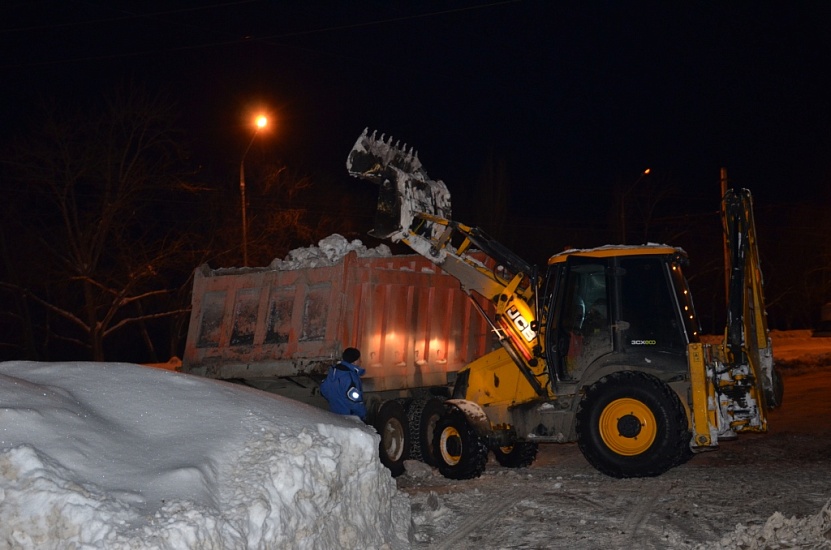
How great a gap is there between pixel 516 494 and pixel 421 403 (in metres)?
2.69

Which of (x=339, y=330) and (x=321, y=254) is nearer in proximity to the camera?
(x=339, y=330)

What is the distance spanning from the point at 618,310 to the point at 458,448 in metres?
2.54

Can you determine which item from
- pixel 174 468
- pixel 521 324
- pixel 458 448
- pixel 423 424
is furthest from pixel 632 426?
pixel 174 468

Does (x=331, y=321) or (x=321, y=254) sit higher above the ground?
(x=321, y=254)

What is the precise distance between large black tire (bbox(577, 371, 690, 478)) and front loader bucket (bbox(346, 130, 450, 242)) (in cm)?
313

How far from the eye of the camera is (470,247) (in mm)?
11898

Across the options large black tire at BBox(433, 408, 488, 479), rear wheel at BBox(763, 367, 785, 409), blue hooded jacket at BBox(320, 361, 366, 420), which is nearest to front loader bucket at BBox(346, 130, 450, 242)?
blue hooded jacket at BBox(320, 361, 366, 420)

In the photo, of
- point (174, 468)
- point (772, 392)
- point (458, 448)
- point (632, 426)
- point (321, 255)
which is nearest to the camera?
point (174, 468)

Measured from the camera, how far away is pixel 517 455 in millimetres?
10961

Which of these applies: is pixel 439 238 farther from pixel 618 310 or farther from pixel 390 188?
pixel 618 310

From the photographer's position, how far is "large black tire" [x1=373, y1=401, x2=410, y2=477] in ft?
35.7

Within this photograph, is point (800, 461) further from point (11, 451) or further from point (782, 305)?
point (782, 305)

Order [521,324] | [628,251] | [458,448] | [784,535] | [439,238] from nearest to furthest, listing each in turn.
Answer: [784,535] < [628,251] < [458,448] < [521,324] < [439,238]

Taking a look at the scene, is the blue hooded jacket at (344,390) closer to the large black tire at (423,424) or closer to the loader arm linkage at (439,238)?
the large black tire at (423,424)
